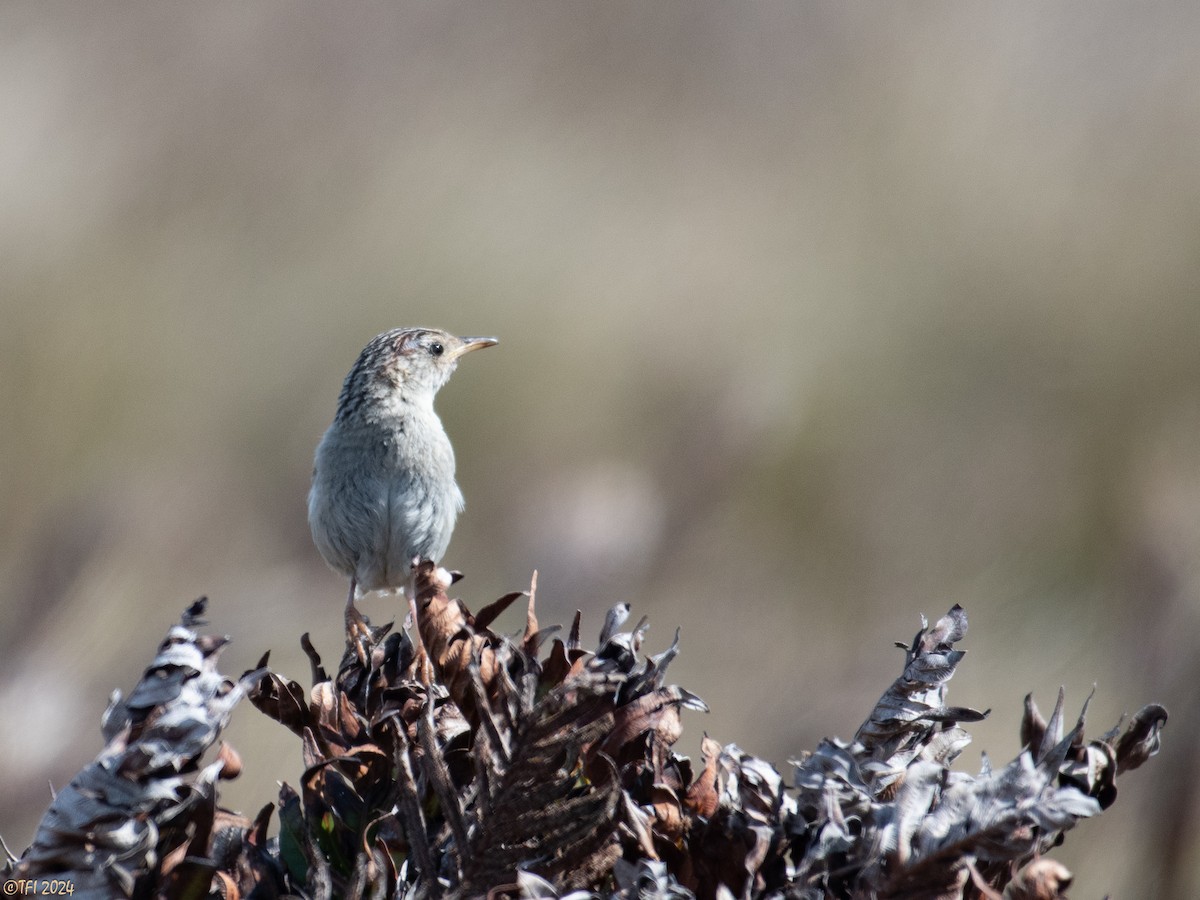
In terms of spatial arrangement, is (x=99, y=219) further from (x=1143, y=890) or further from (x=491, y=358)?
(x=1143, y=890)

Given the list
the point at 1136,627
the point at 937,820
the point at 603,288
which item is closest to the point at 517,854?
the point at 937,820

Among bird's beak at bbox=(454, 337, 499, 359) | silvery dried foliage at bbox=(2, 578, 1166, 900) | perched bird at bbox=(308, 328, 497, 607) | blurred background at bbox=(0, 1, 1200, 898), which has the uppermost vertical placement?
blurred background at bbox=(0, 1, 1200, 898)

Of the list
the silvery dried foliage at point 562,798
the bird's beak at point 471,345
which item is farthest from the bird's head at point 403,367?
the silvery dried foliage at point 562,798

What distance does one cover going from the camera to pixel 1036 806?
1920 millimetres

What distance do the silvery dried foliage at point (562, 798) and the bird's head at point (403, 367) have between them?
3.05 meters

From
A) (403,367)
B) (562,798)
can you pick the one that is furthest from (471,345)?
(562,798)

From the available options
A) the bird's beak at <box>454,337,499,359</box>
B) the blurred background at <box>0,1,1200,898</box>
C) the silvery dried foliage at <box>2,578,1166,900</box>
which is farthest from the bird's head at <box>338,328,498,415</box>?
the silvery dried foliage at <box>2,578,1166,900</box>

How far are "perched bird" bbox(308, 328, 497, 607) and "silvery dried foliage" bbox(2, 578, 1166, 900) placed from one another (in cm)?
248

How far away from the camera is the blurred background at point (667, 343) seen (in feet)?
26.1

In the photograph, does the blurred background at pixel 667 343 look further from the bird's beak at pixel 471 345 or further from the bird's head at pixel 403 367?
the bird's beak at pixel 471 345

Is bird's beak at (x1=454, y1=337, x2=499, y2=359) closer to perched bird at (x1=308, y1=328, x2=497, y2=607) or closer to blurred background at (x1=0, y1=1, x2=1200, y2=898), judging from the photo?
perched bird at (x1=308, y1=328, x2=497, y2=607)

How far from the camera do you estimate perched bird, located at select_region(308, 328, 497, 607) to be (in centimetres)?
496

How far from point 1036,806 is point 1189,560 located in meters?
4.10

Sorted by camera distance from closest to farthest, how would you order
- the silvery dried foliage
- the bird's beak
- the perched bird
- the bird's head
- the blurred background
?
the silvery dried foliage < the perched bird < the bird's head < the bird's beak < the blurred background
